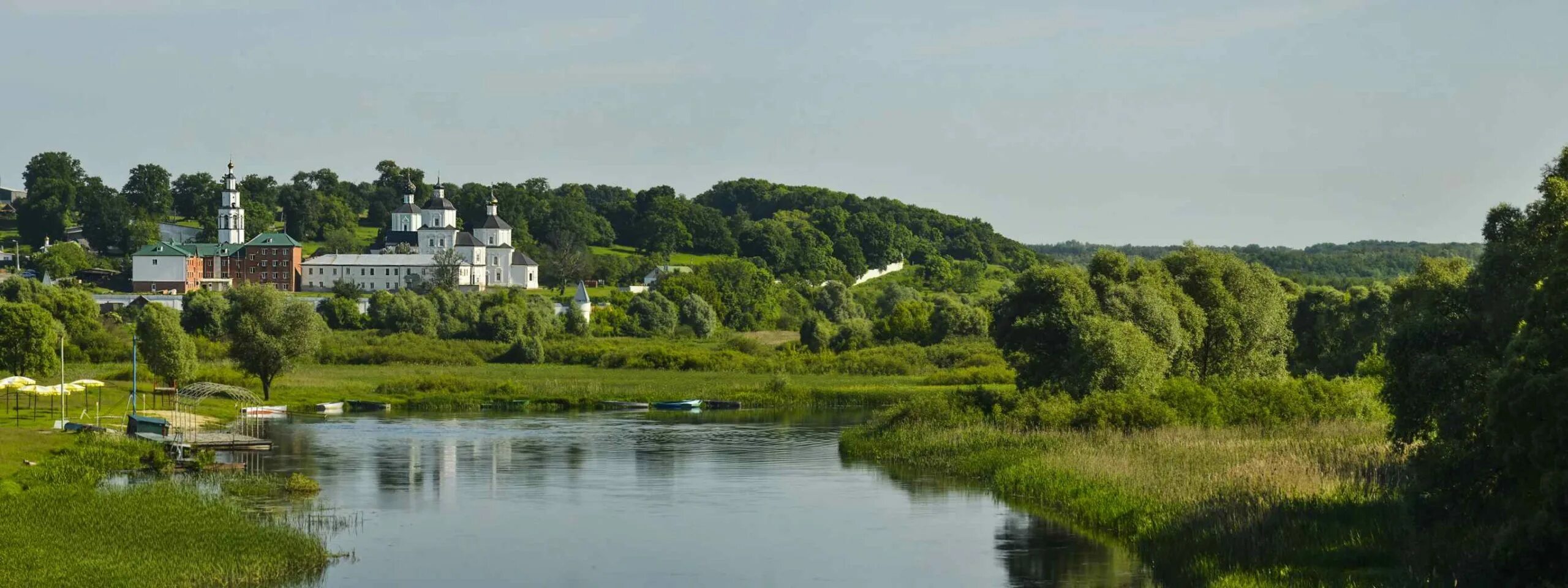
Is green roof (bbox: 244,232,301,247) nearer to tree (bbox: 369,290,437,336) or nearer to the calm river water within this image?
tree (bbox: 369,290,437,336)

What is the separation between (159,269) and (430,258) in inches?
1092

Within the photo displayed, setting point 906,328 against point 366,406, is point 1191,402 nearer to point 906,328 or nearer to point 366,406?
point 366,406

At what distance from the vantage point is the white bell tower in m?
189

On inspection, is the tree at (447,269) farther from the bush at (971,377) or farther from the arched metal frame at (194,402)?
the arched metal frame at (194,402)

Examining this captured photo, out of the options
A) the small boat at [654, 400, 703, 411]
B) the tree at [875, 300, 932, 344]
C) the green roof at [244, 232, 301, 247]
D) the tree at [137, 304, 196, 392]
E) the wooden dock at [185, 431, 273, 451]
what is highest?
the green roof at [244, 232, 301, 247]

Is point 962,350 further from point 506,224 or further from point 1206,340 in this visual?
point 506,224

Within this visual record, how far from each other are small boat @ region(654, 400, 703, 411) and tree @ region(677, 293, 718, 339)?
58380 millimetres

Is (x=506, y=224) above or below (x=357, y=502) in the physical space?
above

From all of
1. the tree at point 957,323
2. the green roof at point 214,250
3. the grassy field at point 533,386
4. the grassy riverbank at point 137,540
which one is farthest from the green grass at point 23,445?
the green roof at point 214,250

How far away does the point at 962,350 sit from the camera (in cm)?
9788

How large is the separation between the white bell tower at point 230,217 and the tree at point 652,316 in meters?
74.7

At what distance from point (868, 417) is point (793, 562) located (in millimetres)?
36938

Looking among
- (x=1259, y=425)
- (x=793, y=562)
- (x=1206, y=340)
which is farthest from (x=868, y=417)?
(x=793, y=562)

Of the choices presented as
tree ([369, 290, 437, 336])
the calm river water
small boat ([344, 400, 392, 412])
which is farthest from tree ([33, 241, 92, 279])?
the calm river water
